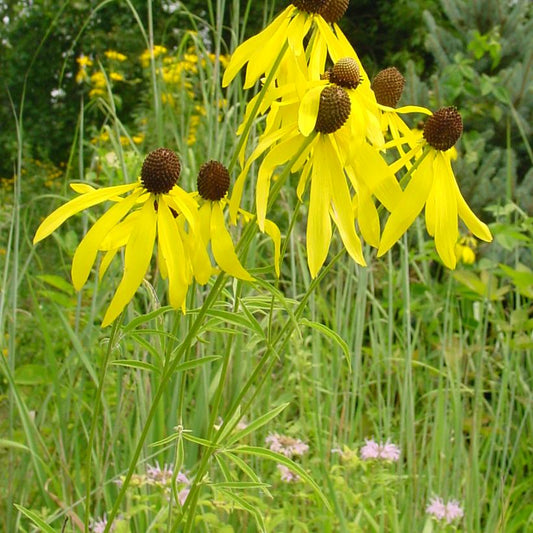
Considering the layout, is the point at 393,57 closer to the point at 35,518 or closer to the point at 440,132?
the point at 440,132

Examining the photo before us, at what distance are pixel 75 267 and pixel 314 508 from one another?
3.33ft

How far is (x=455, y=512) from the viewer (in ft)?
4.79

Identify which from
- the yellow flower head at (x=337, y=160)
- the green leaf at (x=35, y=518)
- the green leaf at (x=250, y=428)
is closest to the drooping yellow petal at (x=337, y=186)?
the yellow flower head at (x=337, y=160)

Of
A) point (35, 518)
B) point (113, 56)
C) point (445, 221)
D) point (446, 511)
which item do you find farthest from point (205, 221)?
point (113, 56)

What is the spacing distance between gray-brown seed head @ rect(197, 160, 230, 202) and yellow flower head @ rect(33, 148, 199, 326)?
32 millimetres

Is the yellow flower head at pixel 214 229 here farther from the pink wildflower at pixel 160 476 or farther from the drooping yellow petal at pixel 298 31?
the pink wildflower at pixel 160 476

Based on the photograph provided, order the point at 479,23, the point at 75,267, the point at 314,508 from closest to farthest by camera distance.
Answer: the point at 75,267 < the point at 314,508 < the point at 479,23

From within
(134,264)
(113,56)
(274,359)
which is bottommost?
(274,359)

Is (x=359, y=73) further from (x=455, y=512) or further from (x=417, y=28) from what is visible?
(x=417, y=28)

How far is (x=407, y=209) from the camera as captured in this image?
2.50ft

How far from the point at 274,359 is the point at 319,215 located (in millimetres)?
166

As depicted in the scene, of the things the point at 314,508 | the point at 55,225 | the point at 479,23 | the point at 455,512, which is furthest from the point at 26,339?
the point at 479,23

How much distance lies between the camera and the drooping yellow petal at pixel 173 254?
727 mm

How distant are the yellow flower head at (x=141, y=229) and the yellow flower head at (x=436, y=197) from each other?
0.19 m
